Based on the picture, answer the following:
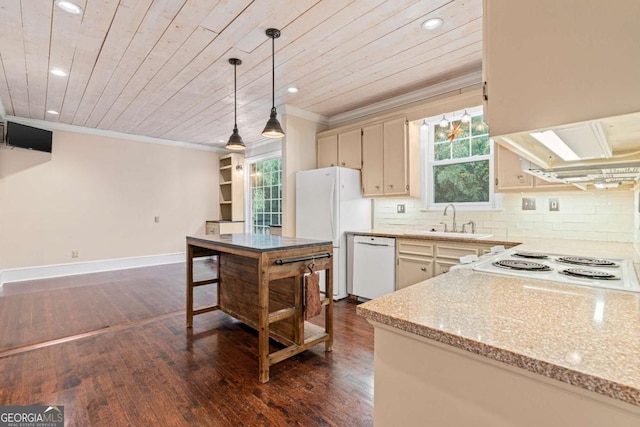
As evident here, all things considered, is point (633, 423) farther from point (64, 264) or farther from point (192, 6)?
point (64, 264)

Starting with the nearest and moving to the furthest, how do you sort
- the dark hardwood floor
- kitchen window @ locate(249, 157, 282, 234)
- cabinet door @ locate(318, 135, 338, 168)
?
the dark hardwood floor, cabinet door @ locate(318, 135, 338, 168), kitchen window @ locate(249, 157, 282, 234)

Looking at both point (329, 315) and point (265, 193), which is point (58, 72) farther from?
point (265, 193)

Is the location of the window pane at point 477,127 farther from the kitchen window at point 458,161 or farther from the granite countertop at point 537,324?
the granite countertop at point 537,324

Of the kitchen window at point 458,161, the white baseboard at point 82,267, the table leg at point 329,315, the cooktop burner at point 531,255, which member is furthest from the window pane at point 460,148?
the white baseboard at point 82,267

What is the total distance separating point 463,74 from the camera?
10.2 feet

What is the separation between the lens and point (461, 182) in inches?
136

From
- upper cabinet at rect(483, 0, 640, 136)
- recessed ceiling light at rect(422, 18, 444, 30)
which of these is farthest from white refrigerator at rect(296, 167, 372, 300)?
upper cabinet at rect(483, 0, 640, 136)

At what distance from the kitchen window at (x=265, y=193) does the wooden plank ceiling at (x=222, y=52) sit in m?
1.99

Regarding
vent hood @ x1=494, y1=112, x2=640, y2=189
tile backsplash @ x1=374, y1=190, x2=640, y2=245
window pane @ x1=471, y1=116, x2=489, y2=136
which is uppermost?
window pane @ x1=471, y1=116, x2=489, y2=136

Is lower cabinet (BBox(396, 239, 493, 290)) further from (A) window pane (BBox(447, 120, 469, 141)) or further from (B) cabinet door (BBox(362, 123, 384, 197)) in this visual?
(A) window pane (BBox(447, 120, 469, 141))

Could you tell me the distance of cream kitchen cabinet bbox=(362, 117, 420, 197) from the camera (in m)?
3.53

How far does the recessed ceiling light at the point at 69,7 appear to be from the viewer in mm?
2027

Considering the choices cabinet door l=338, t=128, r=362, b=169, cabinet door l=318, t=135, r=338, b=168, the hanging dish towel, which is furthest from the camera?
cabinet door l=318, t=135, r=338, b=168

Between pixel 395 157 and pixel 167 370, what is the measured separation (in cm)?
Answer: 307
